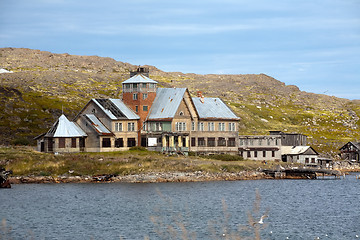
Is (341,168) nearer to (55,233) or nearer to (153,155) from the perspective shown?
(153,155)

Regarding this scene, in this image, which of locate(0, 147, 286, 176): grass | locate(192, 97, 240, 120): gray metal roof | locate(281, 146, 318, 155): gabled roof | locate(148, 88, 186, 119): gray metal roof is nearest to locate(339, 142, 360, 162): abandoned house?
locate(281, 146, 318, 155): gabled roof

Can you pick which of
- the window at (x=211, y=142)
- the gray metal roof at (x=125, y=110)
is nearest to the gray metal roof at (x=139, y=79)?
the gray metal roof at (x=125, y=110)

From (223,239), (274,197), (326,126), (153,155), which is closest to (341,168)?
(153,155)

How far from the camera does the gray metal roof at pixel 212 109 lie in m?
93.6

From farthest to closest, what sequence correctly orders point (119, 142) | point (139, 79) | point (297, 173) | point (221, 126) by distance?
point (221, 126) < point (139, 79) < point (119, 142) < point (297, 173)

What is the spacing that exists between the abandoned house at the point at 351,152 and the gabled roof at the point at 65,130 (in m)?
62.6

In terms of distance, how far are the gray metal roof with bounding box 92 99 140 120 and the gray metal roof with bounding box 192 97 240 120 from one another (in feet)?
34.2

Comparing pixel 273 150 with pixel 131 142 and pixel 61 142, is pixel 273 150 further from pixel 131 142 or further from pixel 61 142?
pixel 61 142

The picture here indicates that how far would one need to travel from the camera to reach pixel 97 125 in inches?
3472

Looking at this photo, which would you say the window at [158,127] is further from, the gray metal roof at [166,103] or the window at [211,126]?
the window at [211,126]

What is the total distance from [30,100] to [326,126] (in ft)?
292

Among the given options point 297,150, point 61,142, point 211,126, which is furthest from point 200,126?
point 297,150

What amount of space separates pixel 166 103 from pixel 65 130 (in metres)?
16.3

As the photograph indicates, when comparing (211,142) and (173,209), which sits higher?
(211,142)
